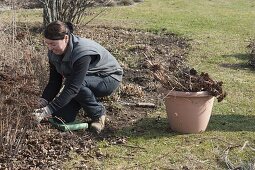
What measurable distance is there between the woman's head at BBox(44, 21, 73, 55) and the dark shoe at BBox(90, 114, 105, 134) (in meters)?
0.81

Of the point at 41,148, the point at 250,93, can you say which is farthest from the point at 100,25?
the point at 41,148

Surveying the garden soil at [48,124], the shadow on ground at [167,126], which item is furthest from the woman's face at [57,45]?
the shadow on ground at [167,126]

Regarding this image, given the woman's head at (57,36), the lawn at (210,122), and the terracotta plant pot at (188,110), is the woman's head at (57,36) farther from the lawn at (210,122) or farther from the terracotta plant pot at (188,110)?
the terracotta plant pot at (188,110)

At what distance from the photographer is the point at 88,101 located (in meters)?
5.16

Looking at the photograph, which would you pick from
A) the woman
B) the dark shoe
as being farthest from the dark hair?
the dark shoe

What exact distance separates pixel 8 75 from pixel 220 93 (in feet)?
6.72

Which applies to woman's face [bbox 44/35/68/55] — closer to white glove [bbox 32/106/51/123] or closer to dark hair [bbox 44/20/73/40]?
dark hair [bbox 44/20/73/40]

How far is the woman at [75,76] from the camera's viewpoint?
4.75m

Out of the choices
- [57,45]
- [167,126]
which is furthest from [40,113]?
[167,126]

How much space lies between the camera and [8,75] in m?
4.06


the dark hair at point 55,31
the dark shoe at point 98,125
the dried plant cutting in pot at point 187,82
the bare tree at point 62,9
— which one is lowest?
the dark shoe at point 98,125

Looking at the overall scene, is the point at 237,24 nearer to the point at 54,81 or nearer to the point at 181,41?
the point at 181,41

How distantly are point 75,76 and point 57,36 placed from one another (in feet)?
1.33

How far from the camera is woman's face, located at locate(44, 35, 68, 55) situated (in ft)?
15.5
